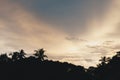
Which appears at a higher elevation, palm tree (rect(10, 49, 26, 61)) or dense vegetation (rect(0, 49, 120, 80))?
palm tree (rect(10, 49, 26, 61))

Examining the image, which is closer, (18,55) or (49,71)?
(49,71)

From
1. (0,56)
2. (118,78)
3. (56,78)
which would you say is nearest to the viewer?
(118,78)

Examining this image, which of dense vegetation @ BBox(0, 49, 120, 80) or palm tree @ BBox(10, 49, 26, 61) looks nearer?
dense vegetation @ BBox(0, 49, 120, 80)

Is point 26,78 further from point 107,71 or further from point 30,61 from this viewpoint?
point 107,71

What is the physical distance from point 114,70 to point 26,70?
27.7 metres

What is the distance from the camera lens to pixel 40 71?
87.4 metres

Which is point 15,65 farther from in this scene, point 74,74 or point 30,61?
point 74,74

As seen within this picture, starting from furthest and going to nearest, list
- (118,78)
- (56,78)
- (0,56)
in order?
(0,56) → (56,78) → (118,78)

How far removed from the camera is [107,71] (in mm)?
87062

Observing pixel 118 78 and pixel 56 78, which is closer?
pixel 118 78

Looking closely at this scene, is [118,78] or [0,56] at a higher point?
[0,56]

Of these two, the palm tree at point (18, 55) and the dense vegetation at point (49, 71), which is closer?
the dense vegetation at point (49, 71)

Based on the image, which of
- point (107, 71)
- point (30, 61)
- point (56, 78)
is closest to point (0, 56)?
point (30, 61)

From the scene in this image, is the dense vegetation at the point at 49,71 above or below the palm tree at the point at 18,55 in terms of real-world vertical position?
below
